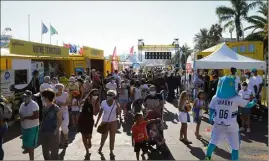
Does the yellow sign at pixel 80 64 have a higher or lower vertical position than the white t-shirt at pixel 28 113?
higher

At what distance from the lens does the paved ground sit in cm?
763

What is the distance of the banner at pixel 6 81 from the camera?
11.6 metres

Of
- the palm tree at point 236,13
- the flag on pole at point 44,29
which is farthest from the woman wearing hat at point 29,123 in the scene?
the palm tree at point 236,13

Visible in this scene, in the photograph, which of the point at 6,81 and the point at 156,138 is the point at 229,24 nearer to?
the point at 6,81

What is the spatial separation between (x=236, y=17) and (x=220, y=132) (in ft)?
123

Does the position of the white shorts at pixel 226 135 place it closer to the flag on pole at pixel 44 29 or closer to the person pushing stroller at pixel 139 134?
the person pushing stroller at pixel 139 134

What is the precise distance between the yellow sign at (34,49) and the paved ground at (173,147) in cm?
341

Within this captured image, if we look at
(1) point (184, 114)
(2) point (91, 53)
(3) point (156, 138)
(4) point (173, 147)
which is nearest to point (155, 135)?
(3) point (156, 138)

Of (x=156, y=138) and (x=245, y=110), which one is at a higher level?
(x=245, y=110)

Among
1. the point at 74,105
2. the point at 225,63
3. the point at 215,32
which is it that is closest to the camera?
the point at 74,105

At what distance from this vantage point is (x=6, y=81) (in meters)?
11.9

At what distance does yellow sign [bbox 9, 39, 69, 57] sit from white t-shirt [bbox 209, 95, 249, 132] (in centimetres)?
877

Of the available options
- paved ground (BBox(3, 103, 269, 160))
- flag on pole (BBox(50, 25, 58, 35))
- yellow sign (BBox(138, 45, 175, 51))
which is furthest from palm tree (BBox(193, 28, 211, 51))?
paved ground (BBox(3, 103, 269, 160))

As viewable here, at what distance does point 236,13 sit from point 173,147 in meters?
36.4
